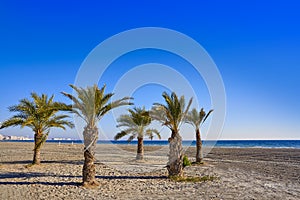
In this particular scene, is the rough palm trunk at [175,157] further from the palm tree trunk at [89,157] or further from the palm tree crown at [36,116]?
the palm tree crown at [36,116]

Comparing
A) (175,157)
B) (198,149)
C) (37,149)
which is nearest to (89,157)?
(175,157)

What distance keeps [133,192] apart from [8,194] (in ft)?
15.3

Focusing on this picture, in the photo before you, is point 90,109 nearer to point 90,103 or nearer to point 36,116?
point 90,103

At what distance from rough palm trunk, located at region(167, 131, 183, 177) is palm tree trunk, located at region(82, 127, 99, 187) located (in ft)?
13.5

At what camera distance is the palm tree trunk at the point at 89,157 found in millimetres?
12427

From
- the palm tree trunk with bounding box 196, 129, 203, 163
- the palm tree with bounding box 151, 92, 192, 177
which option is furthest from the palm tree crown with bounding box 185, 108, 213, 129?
the palm tree with bounding box 151, 92, 192, 177

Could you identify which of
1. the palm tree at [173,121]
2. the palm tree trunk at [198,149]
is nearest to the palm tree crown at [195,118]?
the palm tree trunk at [198,149]

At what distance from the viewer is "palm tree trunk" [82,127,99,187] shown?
489 inches

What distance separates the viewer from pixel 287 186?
1250 cm

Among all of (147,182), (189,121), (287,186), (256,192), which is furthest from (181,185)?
(189,121)

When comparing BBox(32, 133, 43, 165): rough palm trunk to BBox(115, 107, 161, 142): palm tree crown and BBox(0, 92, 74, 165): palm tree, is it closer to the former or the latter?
BBox(0, 92, 74, 165): palm tree

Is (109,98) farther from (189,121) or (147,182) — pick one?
(189,121)

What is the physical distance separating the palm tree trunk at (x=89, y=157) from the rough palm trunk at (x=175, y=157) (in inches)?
162

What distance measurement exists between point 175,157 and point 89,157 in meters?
4.57
